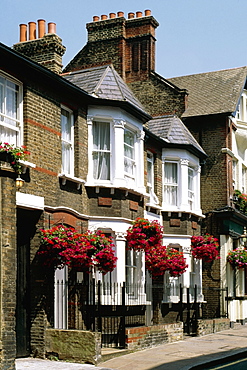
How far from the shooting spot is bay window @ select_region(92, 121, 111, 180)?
19.3 meters

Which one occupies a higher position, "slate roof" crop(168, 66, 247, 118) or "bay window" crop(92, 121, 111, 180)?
"slate roof" crop(168, 66, 247, 118)

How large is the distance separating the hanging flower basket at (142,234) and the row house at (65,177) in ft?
0.79

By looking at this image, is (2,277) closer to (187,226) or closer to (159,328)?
(159,328)

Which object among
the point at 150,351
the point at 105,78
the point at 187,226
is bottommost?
the point at 150,351

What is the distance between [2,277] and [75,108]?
6952 millimetres

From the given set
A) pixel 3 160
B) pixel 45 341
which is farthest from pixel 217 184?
pixel 3 160

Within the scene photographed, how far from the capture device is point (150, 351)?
Answer: 56.7 ft

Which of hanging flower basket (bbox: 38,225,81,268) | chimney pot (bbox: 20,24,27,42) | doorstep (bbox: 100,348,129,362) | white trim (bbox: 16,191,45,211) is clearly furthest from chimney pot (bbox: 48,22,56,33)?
doorstep (bbox: 100,348,129,362)

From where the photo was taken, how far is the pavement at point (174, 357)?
579 inches

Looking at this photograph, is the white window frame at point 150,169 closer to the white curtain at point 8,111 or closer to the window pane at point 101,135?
the window pane at point 101,135

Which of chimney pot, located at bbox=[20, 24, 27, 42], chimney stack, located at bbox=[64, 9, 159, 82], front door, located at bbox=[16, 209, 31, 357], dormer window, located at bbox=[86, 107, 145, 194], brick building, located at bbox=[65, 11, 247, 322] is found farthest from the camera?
chimney stack, located at bbox=[64, 9, 159, 82]

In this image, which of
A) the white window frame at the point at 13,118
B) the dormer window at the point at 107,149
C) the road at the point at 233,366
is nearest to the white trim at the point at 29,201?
the white window frame at the point at 13,118

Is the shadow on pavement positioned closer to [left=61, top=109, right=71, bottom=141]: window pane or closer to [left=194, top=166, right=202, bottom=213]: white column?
[left=61, top=109, right=71, bottom=141]: window pane

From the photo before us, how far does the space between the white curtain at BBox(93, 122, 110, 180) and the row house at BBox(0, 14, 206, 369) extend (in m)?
0.03
